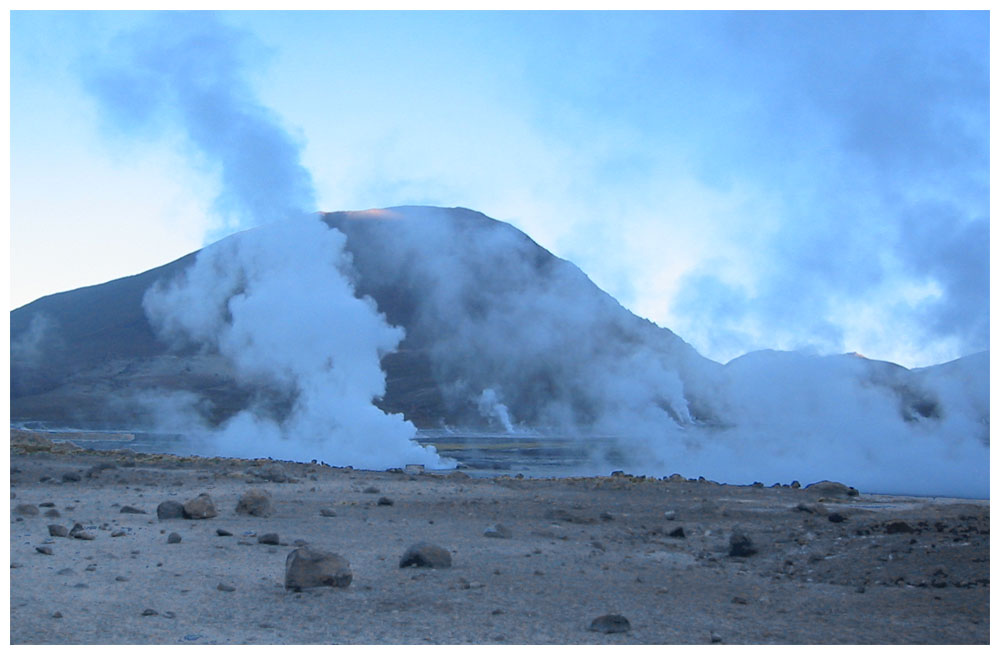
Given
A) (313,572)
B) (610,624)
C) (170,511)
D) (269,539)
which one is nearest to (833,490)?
(269,539)

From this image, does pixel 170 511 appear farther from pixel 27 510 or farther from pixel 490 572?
pixel 490 572

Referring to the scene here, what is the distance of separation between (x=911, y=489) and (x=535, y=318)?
86.3m

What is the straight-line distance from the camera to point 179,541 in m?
11.4

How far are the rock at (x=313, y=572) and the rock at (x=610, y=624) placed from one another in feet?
8.89

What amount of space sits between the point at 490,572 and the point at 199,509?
616 centimetres

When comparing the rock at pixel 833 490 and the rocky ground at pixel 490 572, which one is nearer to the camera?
the rocky ground at pixel 490 572

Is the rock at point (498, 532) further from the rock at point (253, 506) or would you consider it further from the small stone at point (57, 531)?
the small stone at point (57, 531)

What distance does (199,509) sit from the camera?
45.8 ft

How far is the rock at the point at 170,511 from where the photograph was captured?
13859 mm

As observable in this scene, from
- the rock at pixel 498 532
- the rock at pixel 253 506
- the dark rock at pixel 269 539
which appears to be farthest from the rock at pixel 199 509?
the rock at pixel 498 532

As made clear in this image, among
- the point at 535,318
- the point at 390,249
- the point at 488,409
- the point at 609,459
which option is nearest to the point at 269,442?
the point at 609,459

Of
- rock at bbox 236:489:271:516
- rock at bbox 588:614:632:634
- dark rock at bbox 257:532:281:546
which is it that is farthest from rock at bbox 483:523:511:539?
rock at bbox 588:614:632:634

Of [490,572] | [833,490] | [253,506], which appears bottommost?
A: [490,572]

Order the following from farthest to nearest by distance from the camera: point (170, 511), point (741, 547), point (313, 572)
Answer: point (170, 511), point (741, 547), point (313, 572)
